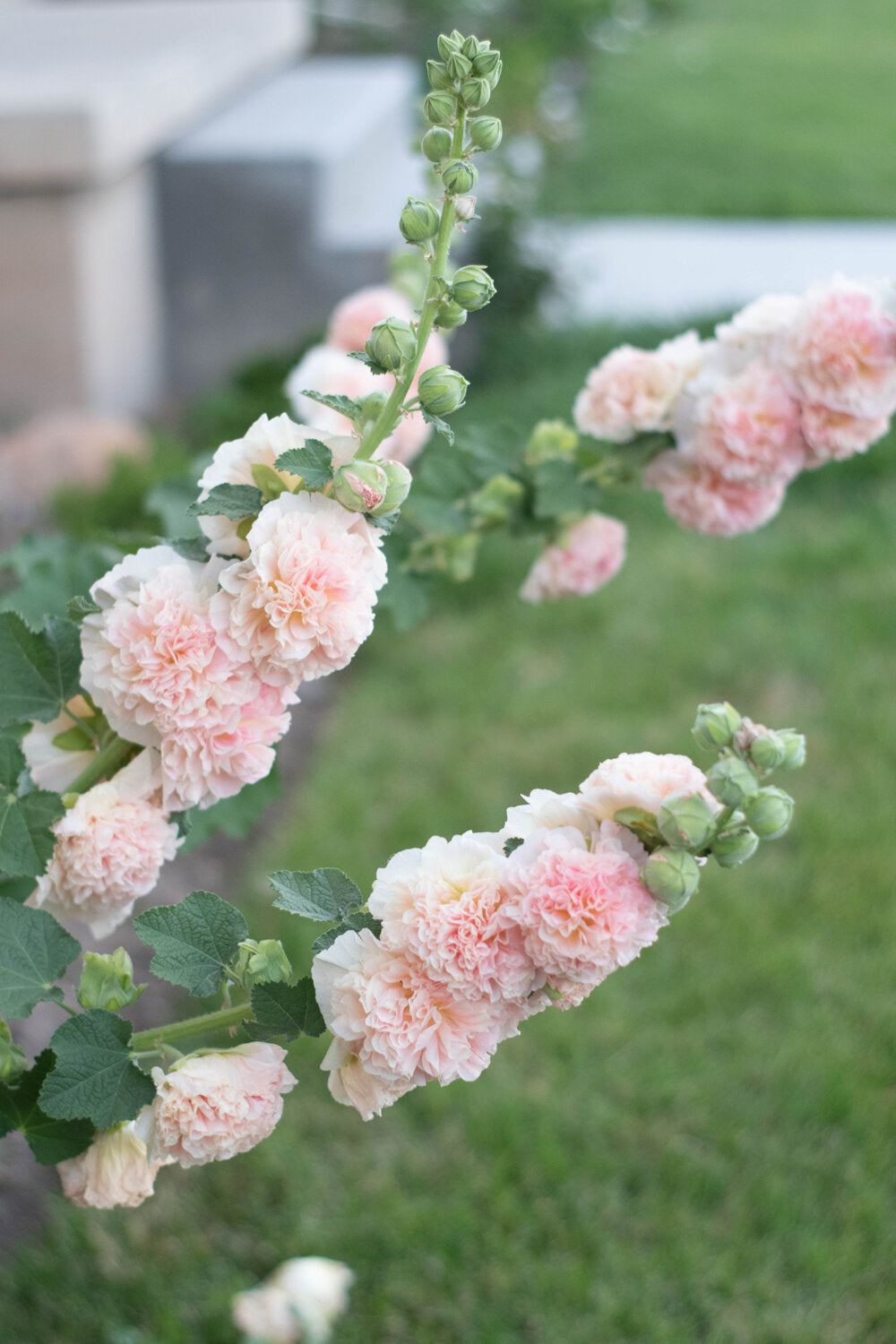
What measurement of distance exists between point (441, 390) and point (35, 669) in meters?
0.26

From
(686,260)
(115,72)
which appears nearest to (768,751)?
(115,72)

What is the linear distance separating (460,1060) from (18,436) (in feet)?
9.30

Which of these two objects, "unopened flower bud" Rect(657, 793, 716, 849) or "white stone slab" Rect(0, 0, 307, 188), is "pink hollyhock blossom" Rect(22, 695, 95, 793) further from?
"white stone slab" Rect(0, 0, 307, 188)

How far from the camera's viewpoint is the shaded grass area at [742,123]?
5.23 m

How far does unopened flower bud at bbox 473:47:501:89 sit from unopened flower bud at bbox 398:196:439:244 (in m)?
0.06

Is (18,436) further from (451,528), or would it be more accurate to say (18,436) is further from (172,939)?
(172,939)

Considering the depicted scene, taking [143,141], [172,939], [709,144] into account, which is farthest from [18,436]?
[709,144]

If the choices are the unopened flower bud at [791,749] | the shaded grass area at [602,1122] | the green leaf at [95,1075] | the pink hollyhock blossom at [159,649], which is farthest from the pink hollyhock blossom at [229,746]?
the shaded grass area at [602,1122]

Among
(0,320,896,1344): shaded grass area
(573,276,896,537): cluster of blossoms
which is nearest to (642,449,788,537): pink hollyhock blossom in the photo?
(573,276,896,537): cluster of blossoms

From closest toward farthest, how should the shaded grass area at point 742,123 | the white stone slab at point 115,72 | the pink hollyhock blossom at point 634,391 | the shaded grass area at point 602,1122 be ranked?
1. the pink hollyhock blossom at point 634,391
2. the shaded grass area at point 602,1122
3. the white stone slab at point 115,72
4. the shaded grass area at point 742,123

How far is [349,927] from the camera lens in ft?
1.86

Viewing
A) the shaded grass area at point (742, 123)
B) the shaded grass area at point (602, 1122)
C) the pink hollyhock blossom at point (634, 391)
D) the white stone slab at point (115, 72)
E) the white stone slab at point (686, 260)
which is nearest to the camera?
the pink hollyhock blossom at point (634, 391)

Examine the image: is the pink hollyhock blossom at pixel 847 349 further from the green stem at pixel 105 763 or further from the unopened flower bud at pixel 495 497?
the green stem at pixel 105 763

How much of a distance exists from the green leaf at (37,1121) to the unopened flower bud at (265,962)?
12cm
